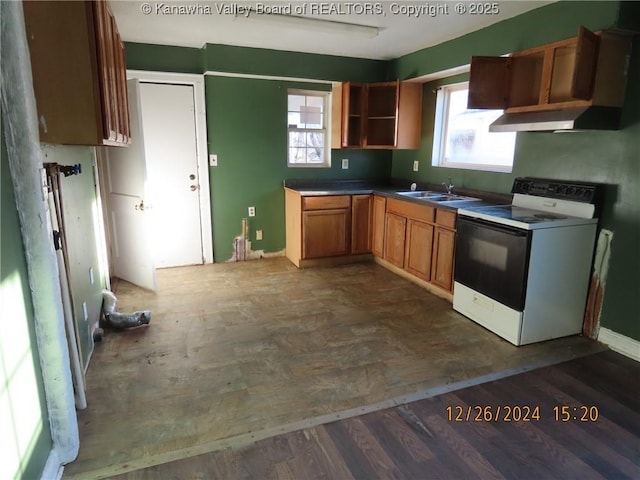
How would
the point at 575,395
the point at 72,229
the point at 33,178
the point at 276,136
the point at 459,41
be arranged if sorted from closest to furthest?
the point at 33,178, the point at 575,395, the point at 72,229, the point at 459,41, the point at 276,136

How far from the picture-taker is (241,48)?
14.4ft

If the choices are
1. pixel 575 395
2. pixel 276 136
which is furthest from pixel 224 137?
pixel 575 395

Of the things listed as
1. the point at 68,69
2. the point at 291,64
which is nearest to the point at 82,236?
the point at 68,69

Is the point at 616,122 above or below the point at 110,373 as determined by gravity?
above

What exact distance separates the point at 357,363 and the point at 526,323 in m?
1.22

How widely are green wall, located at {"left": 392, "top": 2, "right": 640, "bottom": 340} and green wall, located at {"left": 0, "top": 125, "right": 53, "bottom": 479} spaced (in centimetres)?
336

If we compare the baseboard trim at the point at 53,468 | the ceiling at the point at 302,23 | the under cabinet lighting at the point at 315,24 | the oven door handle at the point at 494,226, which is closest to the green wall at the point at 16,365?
the baseboard trim at the point at 53,468

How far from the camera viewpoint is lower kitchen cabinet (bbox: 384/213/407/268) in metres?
4.28

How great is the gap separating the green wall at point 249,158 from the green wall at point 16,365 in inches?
126

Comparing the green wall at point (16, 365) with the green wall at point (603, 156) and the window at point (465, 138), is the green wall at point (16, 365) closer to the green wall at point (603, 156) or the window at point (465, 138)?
the green wall at point (603, 156)

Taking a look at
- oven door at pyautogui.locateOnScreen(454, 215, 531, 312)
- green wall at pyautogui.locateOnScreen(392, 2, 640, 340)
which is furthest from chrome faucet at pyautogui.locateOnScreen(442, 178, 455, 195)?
oven door at pyautogui.locateOnScreen(454, 215, 531, 312)

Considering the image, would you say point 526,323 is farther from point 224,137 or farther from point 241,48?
point 241,48

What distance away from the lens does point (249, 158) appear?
477cm

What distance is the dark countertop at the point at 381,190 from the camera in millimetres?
3721
